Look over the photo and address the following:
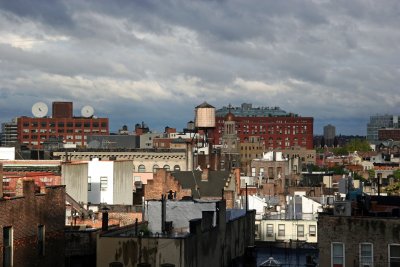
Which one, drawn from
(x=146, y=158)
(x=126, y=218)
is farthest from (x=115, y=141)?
(x=126, y=218)

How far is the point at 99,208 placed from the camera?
218 feet

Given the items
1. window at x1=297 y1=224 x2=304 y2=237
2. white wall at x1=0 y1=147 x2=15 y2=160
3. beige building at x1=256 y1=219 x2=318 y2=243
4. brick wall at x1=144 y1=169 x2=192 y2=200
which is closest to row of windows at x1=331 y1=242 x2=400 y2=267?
beige building at x1=256 y1=219 x2=318 y2=243

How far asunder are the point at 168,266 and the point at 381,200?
1810cm

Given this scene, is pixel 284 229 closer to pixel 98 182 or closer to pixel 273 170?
pixel 98 182

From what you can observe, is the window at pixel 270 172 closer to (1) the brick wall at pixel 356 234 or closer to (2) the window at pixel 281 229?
(2) the window at pixel 281 229

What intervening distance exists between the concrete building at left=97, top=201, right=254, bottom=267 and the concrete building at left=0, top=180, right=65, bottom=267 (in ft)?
9.02

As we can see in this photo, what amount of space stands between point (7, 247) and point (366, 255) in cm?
1733

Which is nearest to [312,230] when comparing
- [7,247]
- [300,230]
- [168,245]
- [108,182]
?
[300,230]

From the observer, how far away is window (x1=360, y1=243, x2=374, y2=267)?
39875 mm

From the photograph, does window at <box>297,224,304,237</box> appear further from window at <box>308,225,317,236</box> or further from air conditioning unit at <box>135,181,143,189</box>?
air conditioning unit at <box>135,181,143,189</box>

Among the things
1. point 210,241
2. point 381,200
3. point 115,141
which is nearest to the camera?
point 210,241

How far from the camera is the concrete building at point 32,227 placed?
35.1 meters

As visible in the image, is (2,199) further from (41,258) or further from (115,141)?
(115,141)

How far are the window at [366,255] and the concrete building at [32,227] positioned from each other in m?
15.0
